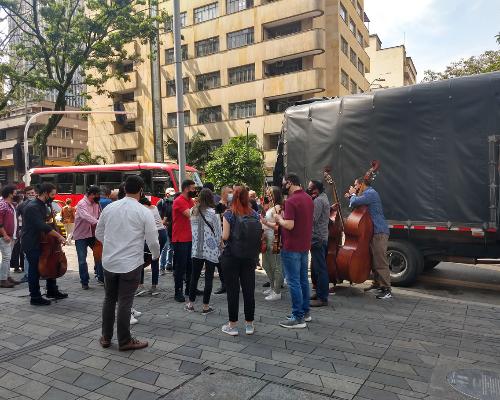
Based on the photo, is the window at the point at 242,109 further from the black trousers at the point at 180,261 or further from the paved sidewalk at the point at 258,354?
the paved sidewalk at the point at 258,354

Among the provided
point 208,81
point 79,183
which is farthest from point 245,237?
point 208,81

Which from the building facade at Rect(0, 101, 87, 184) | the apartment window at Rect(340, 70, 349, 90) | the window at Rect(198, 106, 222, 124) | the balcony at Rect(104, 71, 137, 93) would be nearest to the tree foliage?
the apartment window at Rect(340, 70, 349, 90)

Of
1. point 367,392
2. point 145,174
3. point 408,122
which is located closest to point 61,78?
point 145,174

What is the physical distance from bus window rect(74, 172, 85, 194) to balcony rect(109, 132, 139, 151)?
20244 millimetres

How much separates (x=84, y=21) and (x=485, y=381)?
2245 cm

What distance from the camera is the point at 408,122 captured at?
7.16 m

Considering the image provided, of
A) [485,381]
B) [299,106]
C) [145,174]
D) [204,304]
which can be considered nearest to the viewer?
[485,381]

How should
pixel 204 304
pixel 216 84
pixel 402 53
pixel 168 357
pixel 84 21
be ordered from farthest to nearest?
pixel 402 53, pixel 216 84, pixel 84 21, pixel 204 304, pixel 168 357

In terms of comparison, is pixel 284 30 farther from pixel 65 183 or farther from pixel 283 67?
pixel 65 183

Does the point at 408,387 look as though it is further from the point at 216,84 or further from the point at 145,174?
the point at 216,84

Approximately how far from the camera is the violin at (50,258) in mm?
6340

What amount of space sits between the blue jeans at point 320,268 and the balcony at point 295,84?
26644 millimetres

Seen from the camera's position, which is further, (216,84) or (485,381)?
(216,84)

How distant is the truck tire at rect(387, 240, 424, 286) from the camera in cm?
727
